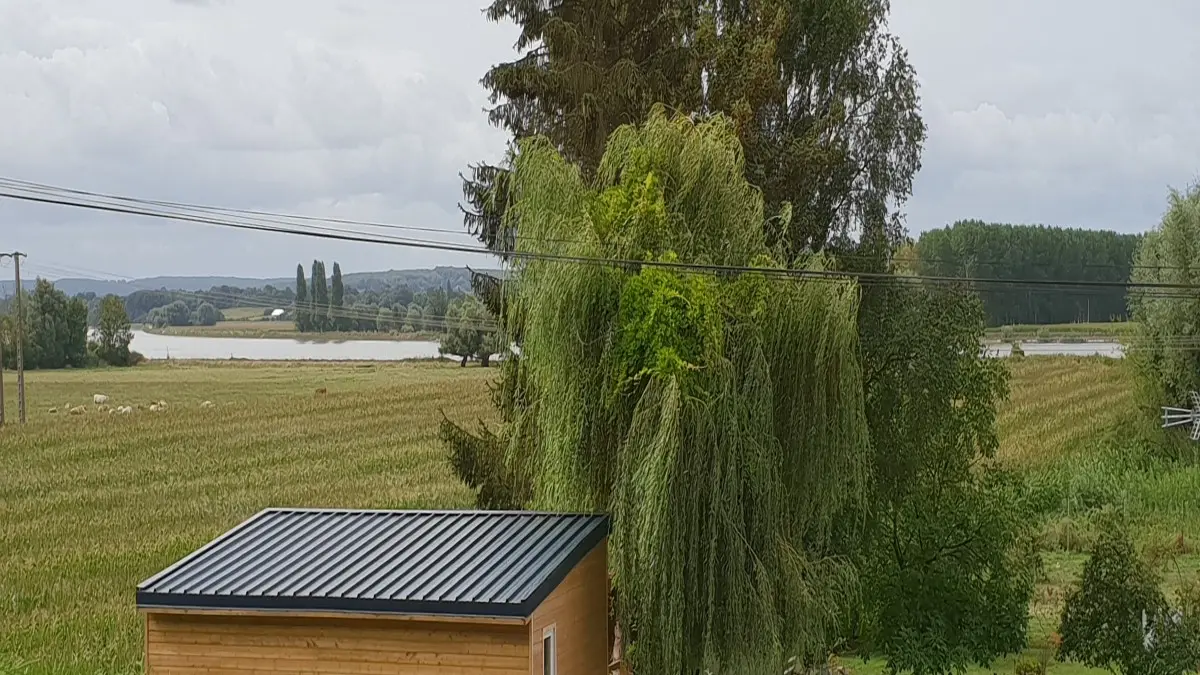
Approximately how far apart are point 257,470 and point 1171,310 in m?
23.4

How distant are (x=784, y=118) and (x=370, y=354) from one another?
75.9 feet

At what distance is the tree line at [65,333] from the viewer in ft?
117

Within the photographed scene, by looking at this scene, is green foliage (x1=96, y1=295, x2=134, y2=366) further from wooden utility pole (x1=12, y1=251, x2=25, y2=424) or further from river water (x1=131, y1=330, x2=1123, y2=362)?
wooden utility pole (x1=12, y1=251, x2=25, y2=424)

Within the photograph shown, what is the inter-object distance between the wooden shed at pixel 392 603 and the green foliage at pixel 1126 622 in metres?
8.17

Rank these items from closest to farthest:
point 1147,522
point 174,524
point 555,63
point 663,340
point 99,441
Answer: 1. point 663,340
2. point 555,63
3. point 174,524
4. point 1147,522
5. point 99,441

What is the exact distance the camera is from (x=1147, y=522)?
28.6m

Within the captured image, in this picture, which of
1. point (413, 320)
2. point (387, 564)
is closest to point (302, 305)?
point (413, 320)

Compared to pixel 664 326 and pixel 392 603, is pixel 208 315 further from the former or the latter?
pixel 392 603

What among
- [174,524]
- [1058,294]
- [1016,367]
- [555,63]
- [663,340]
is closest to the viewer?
[663,340]

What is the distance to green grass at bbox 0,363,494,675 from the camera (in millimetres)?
21547

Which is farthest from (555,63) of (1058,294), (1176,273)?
(1058,294)

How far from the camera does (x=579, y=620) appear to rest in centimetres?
1273

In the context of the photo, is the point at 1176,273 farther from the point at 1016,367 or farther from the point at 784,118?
the point at 784,118

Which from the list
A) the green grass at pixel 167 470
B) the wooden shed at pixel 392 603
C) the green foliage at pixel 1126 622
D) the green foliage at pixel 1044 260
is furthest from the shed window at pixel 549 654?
the green foliage at pixel 1044 260
